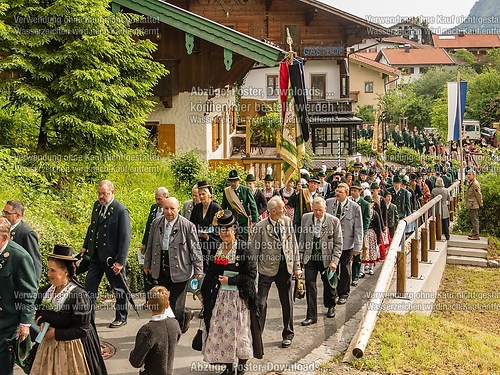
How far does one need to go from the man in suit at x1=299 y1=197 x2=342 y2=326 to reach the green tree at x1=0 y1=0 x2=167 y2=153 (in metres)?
5.61

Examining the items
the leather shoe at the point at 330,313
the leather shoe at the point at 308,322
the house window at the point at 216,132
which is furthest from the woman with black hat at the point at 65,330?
the house window at the point at 216,132

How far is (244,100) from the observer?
4012 centimetres

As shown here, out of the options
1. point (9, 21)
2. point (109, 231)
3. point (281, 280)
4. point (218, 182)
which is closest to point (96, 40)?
point (9, 21)

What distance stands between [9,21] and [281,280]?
8605mm

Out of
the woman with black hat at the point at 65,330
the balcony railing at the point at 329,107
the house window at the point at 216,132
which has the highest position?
the balcony railing at the point at 329,107

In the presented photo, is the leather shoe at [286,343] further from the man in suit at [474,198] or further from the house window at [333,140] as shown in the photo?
the house window at [333,140]

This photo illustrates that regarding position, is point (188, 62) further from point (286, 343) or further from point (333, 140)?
point (333, 140)

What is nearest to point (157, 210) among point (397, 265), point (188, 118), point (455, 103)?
point (397, 265)

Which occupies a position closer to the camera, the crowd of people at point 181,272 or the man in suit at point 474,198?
the crowd of people at point 181,272

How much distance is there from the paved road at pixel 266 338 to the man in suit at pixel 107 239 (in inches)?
28.3

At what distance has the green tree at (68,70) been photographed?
1291 cm

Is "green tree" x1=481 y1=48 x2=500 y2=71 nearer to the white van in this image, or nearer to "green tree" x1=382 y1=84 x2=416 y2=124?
"green tree" x1=382 y1=84 x2=416 y2=124

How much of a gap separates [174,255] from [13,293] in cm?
218

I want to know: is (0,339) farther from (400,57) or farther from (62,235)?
(400,57)
